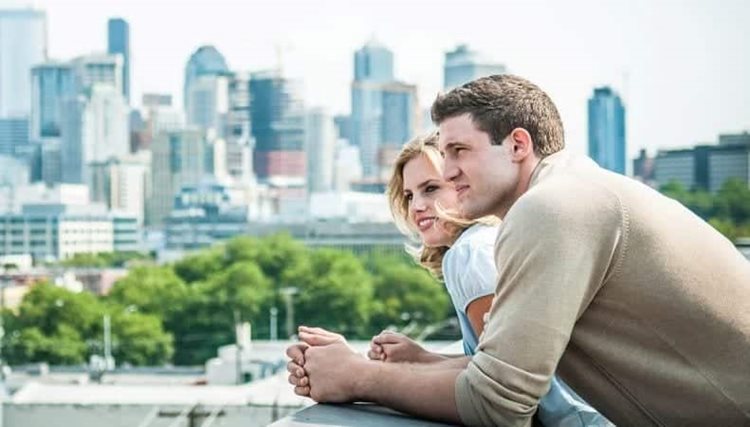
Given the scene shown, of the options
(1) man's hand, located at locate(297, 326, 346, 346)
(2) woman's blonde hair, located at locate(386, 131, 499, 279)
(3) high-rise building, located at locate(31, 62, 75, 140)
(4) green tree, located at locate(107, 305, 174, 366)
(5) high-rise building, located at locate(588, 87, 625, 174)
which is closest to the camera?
(1) man's hand, located at locate(297, 326, 346, 346)

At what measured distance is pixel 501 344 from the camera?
1247 millimetres

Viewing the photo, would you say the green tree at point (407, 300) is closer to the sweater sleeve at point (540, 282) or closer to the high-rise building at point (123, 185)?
the high-rise building at point (123, 185)

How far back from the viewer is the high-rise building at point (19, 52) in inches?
3187

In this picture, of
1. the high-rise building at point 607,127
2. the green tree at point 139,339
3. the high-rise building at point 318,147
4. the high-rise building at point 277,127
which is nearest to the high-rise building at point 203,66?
the high-rise building at point 277,127

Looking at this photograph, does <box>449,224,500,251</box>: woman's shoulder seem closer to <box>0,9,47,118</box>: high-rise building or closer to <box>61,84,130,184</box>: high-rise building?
<box>61,84,130,184</box>: high-rise building

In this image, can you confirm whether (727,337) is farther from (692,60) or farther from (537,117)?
(692,60)

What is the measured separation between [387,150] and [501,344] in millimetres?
68112

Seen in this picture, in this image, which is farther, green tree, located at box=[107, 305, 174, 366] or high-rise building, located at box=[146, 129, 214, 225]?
high-rise building, located at box=[146, 129, 214, 225]

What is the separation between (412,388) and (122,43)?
7987 cm

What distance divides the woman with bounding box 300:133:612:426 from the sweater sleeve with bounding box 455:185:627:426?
0.46 feet

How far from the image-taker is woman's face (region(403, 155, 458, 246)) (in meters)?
1.77

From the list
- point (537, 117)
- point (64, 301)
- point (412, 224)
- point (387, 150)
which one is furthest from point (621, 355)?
point (387, 150)

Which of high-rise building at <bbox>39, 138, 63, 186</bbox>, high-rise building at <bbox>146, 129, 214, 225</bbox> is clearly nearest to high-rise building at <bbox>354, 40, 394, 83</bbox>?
high-rise building at <bbox>146, 129, 214, 225</bbox>

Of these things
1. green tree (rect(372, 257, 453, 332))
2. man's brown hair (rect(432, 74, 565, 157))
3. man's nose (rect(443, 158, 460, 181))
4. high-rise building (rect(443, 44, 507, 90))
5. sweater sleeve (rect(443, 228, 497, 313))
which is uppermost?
high-rise building (rect(443, 44, 507, 90))
